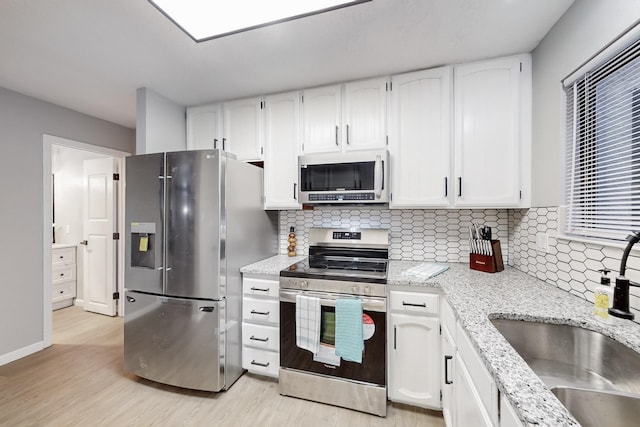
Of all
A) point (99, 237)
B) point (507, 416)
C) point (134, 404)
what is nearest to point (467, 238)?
point (507, 416)

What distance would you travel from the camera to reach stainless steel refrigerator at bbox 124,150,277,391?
1870mm

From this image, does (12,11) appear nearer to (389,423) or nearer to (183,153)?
(183,153)

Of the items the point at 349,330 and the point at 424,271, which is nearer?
the point at 349,330

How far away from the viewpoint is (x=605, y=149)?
1.23 m

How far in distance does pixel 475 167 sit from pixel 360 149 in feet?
2.74

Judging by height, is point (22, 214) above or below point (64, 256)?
above

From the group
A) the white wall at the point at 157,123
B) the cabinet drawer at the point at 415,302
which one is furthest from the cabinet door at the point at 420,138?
the white wall at the point at 157,123

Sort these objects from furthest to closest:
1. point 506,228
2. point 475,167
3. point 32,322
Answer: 1. point 32,322
2. point 506,228
3. point 475,167

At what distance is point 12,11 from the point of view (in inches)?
55.8

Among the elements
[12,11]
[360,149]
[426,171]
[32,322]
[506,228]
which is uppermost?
[12,11]

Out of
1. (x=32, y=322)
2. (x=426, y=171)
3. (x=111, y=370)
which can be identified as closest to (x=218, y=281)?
(x=111, y=370)

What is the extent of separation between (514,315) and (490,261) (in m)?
0.82

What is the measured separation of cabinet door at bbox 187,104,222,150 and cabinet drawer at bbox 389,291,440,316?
2061 mm

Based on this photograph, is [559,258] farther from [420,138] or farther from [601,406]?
[420,138]
